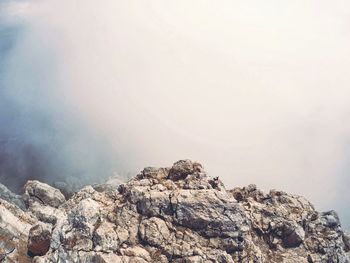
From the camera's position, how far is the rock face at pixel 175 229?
92062 mm

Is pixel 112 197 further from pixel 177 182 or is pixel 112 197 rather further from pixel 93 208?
pixel 177 182

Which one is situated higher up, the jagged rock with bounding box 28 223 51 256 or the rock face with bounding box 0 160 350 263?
the rock face with bounding box 0 160 350 263

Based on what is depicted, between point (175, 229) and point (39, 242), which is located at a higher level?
point (175, 229)

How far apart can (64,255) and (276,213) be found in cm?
4755

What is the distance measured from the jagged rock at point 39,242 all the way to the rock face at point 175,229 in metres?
0.20

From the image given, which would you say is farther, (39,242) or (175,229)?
(39,242)

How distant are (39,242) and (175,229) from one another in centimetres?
2983

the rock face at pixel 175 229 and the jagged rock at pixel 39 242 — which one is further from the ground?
the rock face at pixel 175 229

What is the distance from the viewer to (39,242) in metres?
103

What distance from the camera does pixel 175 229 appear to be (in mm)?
95688

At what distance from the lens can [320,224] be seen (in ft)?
368

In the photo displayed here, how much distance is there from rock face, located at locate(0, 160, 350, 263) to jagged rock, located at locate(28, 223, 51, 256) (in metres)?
0.20

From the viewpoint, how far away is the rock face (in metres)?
92.1

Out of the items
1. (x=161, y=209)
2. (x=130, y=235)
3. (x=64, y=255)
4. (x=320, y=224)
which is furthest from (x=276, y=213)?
(x=64, y=255)
